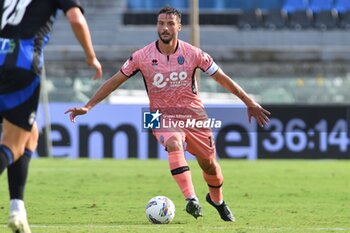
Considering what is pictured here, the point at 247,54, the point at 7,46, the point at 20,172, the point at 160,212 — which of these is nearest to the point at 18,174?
the point at 20,172

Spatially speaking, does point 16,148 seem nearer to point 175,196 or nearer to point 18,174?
point 18,174

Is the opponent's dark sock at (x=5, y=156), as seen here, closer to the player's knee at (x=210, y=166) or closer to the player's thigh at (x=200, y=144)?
the player's thigh at (x=200, y=144)

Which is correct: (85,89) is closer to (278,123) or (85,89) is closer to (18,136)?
(278,123)

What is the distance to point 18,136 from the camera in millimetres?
6980

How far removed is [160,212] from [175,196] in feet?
12.5

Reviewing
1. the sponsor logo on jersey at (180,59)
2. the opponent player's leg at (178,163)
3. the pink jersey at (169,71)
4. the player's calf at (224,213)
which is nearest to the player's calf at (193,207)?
the opponent player's leg at (178,163)

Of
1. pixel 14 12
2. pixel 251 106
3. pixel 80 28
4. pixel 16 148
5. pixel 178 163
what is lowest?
pixel 178 163

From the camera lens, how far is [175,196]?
1328 centimetres

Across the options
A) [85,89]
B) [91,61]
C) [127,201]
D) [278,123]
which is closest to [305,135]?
[278,123]

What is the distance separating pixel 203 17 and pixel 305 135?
1542cm

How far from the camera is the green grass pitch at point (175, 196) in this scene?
9.34m

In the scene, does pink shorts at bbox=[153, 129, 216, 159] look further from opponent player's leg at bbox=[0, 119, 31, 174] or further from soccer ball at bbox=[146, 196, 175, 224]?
opponent player's leg at bbox=[0, 119, 31, 174]

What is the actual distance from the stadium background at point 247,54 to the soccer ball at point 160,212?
44.3ft

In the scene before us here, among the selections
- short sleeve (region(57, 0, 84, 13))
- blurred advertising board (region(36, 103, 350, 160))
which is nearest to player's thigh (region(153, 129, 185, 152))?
short sleeve (region(57, 0, 84, 13))
